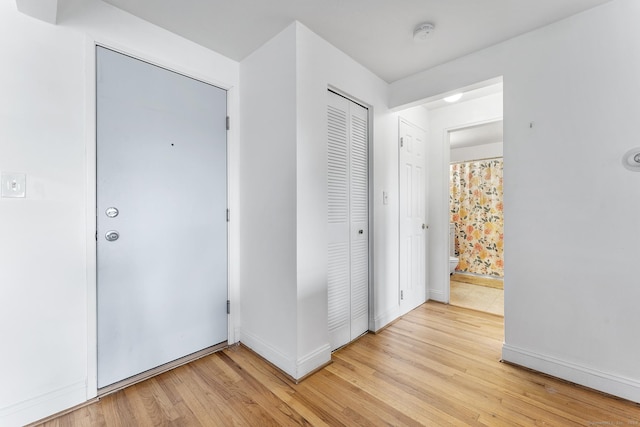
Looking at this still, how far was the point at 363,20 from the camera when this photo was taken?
5.90 ft

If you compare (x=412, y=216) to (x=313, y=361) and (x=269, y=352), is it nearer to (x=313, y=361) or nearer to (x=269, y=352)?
(x=313, y=361)

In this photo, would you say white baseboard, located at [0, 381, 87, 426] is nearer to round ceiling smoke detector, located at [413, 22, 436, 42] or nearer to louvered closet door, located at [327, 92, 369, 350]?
louvered closet door, located at [327, 92, 369, 350]

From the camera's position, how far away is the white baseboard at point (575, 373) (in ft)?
5.23

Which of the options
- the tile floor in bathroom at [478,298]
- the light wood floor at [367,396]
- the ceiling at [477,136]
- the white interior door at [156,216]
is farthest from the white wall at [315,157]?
the ceiling at [477,136]

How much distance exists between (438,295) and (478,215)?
2.15 m

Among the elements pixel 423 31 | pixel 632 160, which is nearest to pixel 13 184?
pixel 423 31

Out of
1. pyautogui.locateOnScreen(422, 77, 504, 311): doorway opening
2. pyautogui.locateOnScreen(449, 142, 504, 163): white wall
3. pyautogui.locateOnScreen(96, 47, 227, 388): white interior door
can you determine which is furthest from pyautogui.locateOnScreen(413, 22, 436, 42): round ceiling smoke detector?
pyautogui.locateOnScreen(449, 142, 504, 163): white wall

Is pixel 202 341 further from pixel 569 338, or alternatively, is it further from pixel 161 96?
pixel 569 338

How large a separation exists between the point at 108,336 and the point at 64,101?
4.67ft

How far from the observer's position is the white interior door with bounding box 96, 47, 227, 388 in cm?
169

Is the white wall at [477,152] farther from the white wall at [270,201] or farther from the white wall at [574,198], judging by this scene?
the white wall at [270,201]

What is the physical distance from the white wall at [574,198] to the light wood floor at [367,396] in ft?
0.82

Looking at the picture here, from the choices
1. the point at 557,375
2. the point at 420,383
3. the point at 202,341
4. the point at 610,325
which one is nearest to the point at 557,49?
the point at 610,325

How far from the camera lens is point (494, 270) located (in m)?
4.53
